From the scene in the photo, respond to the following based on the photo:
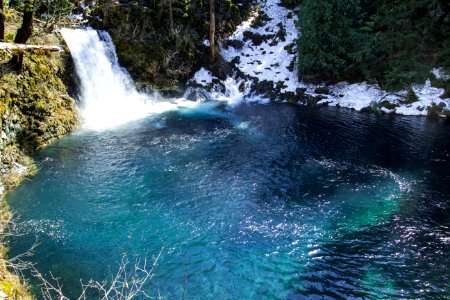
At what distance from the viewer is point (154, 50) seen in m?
28.4

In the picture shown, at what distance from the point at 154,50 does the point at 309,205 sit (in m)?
21.1

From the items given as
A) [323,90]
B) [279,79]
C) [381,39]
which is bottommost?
[323,90]

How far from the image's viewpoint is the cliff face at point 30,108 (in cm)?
1484

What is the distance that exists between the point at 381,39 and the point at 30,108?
85.8ft

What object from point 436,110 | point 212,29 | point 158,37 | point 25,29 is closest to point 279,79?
Answer: point 212,29

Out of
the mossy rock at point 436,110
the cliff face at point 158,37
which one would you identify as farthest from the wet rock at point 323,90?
the cliff face at point 158,37

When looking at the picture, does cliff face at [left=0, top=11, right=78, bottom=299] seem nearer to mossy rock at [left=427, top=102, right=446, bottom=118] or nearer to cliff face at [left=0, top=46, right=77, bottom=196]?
cliff face at [left=0, top=46, right=77, bottom=196]

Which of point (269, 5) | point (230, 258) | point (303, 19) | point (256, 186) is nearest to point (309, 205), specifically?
point (256, 186)

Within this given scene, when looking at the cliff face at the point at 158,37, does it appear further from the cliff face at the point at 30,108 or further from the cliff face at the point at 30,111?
the cliff face at the point at 30,111

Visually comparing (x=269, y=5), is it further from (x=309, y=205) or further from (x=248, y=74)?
(x=309, y=205)

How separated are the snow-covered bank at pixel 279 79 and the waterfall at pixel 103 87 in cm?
604

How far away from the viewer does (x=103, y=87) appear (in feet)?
81.6

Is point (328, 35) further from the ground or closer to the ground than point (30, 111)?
further from the ground

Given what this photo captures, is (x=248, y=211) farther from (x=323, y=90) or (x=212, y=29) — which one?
(x=212, y=29)
